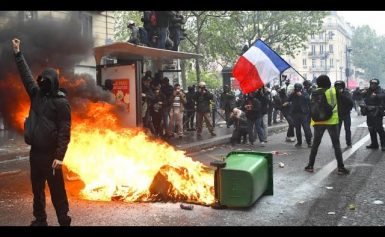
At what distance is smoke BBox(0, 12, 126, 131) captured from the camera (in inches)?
242

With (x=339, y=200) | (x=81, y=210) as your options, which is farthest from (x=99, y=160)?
(x=339, y=200)

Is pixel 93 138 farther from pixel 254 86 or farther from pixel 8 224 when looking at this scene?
pixel 254 86

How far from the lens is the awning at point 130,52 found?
916cm

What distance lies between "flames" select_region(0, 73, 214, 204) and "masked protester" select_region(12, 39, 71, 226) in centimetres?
142

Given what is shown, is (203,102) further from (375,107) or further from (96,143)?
(96,143)

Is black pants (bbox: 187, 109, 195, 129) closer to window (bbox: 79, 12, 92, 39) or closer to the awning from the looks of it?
the awning

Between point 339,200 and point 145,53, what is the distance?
21.7 ft

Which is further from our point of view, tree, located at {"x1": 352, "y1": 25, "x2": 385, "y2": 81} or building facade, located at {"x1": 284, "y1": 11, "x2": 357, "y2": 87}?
tree, located at {"x1": 352, "y1": 25, "x2": 385, "y2": 81}

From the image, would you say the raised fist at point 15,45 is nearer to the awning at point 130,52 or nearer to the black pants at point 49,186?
the black pants at point 49,186

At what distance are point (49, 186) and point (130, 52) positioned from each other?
629cm

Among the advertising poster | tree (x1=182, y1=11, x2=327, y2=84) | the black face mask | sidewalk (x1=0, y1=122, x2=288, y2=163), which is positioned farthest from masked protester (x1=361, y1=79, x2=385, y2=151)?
tree (x1=182, y1=11, x2=327, y2=84)

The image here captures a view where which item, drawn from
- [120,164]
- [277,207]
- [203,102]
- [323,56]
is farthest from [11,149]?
[323,56]

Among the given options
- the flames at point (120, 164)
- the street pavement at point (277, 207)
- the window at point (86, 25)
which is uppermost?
the window at point (86, 25)

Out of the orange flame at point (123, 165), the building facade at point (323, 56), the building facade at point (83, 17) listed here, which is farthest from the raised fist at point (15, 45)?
the building facade at point (323, 56)
